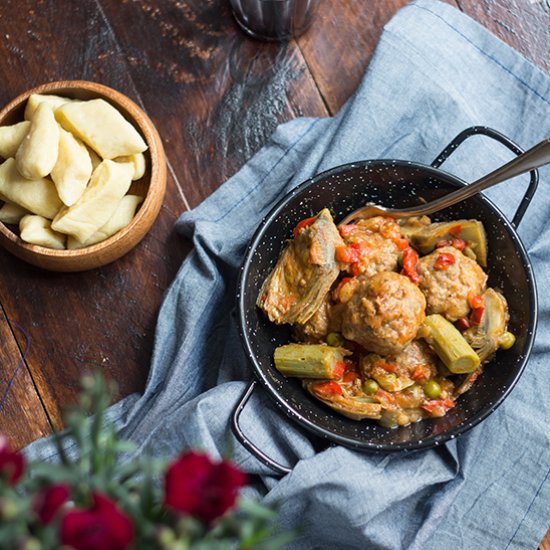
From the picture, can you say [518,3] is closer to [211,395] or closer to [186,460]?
[211,395]

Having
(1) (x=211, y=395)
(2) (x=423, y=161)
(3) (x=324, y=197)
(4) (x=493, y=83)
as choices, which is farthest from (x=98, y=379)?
(4) (x=493, y=83)

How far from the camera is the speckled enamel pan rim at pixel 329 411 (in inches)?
98.1

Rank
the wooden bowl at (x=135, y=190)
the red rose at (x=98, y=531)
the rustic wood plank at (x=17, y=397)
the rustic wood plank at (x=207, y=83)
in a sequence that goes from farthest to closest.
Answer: the rustic wood plank at (x=207, y=83), the rustic wood plank at (x=17, y=397), the wooden bowl at (x=135, y=190), the red rose at (x=98, y=531)

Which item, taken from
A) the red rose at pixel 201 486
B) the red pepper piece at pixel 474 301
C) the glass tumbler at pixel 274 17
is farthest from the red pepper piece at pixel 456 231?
the red rose at pixel 201 486

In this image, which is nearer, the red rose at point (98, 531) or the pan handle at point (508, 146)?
the red rose at point (98, 531)

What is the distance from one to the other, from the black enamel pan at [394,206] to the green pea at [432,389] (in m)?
0.08

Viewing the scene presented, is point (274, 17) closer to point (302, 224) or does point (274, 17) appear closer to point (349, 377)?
point (302, 224)

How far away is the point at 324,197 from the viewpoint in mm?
2758

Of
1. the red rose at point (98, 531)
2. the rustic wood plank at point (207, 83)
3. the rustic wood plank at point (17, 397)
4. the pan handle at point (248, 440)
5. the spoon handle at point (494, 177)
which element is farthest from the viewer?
the rustic wood plank at point (207, 83)

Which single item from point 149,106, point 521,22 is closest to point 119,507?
point 149,106

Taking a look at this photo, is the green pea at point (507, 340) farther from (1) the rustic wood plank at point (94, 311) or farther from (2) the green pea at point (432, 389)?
(1) the rustic wood plank at point (94, 311)

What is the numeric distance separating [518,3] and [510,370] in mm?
1491

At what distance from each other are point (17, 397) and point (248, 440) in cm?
90

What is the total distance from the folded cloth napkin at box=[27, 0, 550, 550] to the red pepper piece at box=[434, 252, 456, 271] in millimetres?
444
